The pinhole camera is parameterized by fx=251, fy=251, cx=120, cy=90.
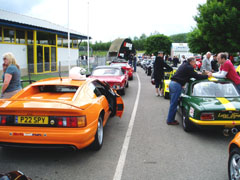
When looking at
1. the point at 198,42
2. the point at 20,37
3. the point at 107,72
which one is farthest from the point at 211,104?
the point at 198,42

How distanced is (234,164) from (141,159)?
62.4 inches

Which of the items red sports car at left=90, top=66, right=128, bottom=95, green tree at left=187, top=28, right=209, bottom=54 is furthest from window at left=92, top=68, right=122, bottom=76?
green tree at left=187, top=28, right=209, bottom=54

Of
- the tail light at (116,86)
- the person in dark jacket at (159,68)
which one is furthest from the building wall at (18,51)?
the person in dark jacket at (159,68)

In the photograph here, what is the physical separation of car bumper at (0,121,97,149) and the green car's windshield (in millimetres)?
3230

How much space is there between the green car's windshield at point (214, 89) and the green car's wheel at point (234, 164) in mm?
2733

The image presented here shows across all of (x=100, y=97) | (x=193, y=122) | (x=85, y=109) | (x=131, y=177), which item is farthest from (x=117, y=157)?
(x=193, y=122)

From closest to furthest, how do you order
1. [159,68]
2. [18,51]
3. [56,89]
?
1. [56,89]
2. [159,68]
3. [18,51]

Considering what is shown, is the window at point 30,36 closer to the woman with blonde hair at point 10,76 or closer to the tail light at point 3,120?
the woman with blonde hair at point 10,76

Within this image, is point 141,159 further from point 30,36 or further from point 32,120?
point 30,36

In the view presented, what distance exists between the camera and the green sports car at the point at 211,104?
16.4 ft

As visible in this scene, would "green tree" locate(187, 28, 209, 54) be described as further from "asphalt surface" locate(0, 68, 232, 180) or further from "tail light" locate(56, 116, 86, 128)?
"tail light" locate(56, 116, 86, 128)

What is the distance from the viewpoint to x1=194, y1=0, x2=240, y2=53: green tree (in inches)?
814

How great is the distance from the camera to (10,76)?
18.1 ft

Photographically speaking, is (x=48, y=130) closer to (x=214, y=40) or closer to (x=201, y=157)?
(x=201, y=157)
